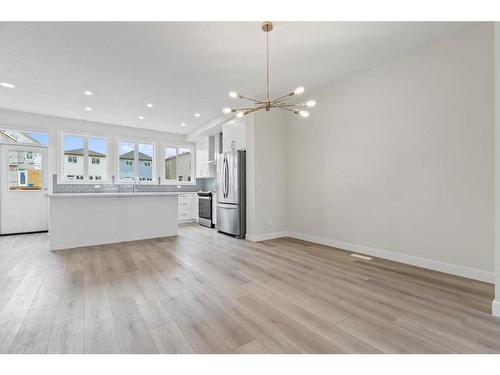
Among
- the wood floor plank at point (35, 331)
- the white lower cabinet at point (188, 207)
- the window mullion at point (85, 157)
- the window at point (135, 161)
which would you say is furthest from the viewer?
the white lower cabinet at point (188, 207)

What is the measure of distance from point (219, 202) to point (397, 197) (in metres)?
3.52

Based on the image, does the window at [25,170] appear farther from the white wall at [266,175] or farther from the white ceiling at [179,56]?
the white wall at [266,175]

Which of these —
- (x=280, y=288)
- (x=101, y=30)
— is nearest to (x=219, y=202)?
(x=280, y=288)

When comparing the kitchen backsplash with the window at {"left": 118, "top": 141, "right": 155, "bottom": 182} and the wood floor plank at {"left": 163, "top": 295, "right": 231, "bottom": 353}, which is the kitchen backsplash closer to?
the window at {"left": 118, "top": 141, "right": 155, "bottom": 182}

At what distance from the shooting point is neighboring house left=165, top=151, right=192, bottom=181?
7.58 meters

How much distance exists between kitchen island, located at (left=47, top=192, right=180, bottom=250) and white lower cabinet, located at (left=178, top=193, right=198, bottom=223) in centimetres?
204

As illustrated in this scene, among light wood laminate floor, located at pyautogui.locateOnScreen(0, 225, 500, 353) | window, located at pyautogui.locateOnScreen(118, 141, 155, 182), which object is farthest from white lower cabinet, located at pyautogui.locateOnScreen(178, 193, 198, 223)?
light wood laminate floor, located at pyautogui.locateOnScreen(0, 225, 500, 353)

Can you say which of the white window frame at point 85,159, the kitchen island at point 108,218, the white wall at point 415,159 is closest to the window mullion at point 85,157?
the white window frame at point 85,159

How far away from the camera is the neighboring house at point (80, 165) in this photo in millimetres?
5988

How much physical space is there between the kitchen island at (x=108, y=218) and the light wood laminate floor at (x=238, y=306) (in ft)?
2.55

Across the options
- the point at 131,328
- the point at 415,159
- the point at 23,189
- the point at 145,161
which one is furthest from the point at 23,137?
the point at 415,159

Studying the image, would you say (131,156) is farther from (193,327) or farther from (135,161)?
(193,327)

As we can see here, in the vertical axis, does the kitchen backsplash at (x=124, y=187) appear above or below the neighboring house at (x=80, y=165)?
below
